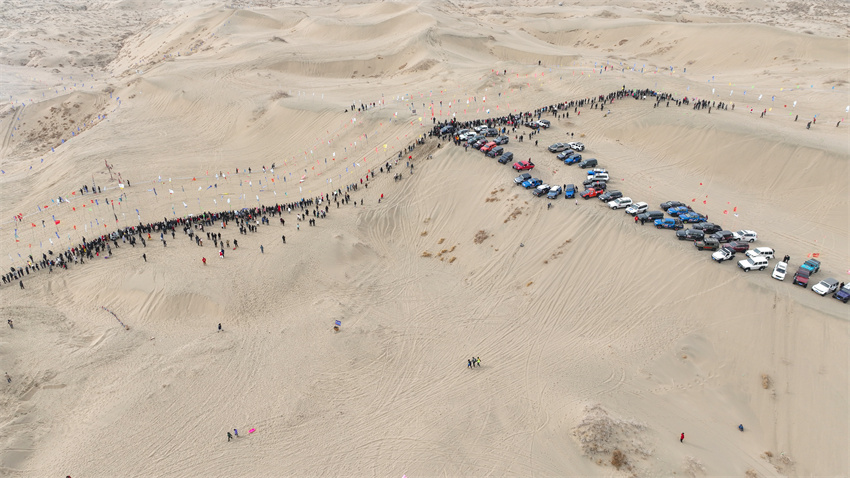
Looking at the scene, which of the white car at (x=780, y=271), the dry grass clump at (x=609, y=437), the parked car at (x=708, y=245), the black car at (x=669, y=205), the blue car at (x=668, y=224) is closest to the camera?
the dry grass clump at (x=609, y=437)

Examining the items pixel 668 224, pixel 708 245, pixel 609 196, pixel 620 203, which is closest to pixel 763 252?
pixel 708 245

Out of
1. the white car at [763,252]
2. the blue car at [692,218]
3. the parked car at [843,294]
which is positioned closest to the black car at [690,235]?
the blue car at [692,218]

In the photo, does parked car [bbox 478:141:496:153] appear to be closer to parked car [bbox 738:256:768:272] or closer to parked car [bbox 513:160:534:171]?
parked car [bbox 513:160:534:171]

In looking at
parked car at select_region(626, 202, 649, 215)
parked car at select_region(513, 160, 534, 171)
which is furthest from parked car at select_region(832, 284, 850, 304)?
parked car at select_region(513, 160, 534, 171)

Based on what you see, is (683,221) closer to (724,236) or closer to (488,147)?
(724,236)

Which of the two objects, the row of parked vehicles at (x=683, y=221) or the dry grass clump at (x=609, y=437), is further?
the row of parked vehicles at (x=683, y=221)

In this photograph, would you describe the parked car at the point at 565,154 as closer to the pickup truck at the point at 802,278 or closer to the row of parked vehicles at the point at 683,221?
the row of parked vehicles at the point at 683,221
